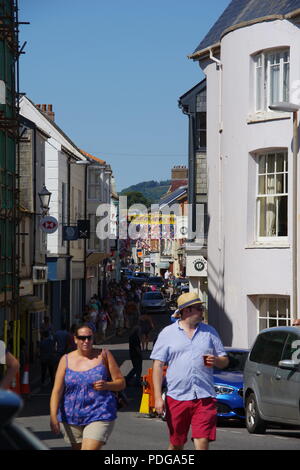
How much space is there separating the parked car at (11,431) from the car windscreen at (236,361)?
1640cm

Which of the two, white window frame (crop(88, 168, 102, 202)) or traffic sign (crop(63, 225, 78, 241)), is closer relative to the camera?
traffic sign (crop(63, 225, 78, 241))

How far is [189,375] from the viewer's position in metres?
9.78

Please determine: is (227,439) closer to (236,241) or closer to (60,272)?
(236,241)

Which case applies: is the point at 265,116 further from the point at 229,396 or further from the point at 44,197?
the point at 44,197

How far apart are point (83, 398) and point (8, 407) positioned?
5042 mm

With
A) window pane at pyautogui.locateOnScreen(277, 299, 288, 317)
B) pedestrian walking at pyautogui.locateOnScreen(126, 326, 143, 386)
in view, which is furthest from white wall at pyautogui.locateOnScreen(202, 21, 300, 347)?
pedestrian walking at pyautogui.locateOnScreen(126, 326, 143, 386)

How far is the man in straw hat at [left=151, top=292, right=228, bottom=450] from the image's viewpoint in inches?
383

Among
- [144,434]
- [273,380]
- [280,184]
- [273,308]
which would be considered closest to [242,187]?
[280,184]

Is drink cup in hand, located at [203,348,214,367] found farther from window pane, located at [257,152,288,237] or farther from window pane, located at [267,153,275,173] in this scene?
window pane, located at [267,153,275,173]

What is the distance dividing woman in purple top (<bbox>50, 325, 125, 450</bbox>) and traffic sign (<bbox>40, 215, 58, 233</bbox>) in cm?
2858

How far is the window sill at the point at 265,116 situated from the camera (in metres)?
26.2

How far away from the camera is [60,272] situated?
46.5 m

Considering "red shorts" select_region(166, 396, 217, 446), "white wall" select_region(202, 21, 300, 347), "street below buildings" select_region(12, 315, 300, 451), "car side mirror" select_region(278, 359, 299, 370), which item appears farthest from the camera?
"white wall" select_region(202, 21, 300, 347)

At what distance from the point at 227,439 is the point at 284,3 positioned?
1442cm
